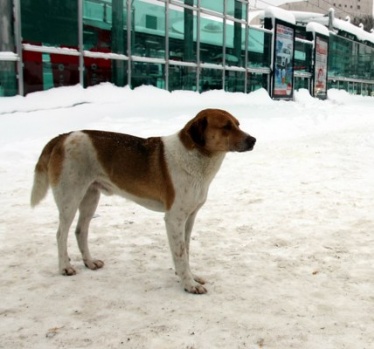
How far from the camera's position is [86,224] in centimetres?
363

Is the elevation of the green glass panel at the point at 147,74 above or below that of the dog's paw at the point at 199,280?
above

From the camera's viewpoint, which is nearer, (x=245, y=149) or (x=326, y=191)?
(x=245, y=149)

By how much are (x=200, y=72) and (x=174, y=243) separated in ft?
41.8

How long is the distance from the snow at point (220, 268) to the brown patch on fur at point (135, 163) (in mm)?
616

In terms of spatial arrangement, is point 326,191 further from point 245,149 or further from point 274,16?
point 274,16

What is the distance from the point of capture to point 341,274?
342 centimetres

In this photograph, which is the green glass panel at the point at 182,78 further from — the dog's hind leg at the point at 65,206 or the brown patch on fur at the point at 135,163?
the dog's hind leg at the point at 65,206

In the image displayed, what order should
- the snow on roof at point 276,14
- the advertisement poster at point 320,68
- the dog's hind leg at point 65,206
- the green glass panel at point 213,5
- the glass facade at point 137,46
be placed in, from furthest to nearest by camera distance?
the advertisement poster at point 320,68 < the snow on roof at point 276,14 < the green glass panel at point 213,5 < the glass facade at point 137,46 < the dog's hind leg at point 65,206

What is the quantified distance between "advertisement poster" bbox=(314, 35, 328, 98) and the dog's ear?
22.0 meters

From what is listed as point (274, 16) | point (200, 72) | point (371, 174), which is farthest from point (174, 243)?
point (274, 16)

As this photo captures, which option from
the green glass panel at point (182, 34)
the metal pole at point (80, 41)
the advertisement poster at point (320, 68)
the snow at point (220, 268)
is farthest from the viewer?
the advertisement poster at point (320, 68)

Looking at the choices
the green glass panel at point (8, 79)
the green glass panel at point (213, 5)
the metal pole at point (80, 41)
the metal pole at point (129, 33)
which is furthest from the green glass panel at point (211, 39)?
the green glass panel at point (8, 79)

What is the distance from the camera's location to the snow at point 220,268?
257 cm

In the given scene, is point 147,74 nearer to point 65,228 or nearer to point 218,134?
point 65,228
